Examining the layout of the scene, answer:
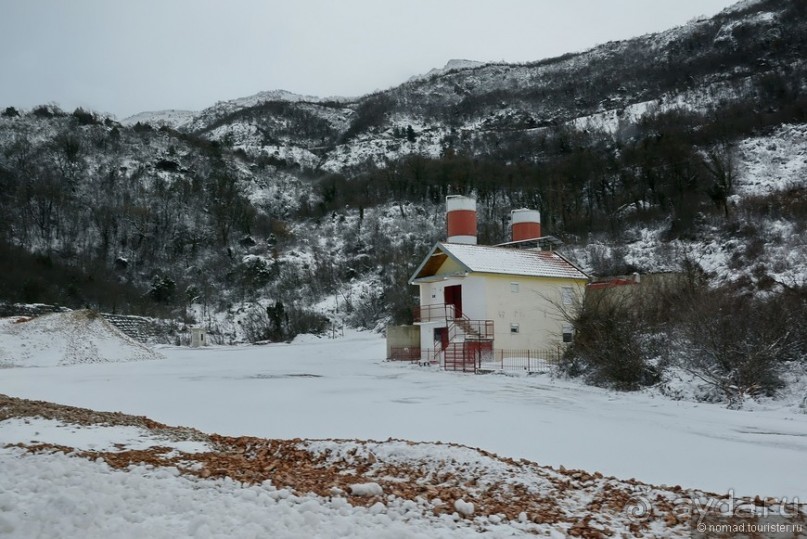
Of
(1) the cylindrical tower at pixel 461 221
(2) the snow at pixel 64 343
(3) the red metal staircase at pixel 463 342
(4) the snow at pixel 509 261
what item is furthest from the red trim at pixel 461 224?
(2) the snow at pixel 64 343

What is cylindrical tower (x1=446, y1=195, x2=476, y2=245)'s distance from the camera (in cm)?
3953

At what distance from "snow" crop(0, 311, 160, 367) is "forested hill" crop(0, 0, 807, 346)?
2135cm

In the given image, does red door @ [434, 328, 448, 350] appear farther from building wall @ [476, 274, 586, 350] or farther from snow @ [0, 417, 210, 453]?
snow @ [0, 417, 210, 453]

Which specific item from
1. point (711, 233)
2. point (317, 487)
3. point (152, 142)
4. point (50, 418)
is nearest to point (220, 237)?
point (152, 142)

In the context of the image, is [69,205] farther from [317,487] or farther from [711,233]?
[317,487]

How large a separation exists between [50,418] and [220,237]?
73354 millimetres

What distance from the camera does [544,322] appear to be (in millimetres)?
32688

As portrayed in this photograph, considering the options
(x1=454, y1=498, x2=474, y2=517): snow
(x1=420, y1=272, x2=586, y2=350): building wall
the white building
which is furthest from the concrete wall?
(x1=454, y1=498, x2=474, y2=517): snow

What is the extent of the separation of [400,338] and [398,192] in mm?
54148

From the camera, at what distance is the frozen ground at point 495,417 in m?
9.18

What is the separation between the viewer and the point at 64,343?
33.7 meters

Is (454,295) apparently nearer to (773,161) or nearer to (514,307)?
(514,307)

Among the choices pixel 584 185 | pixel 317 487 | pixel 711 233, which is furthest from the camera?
pixel 584 185

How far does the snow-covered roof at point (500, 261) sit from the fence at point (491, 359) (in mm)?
3862
